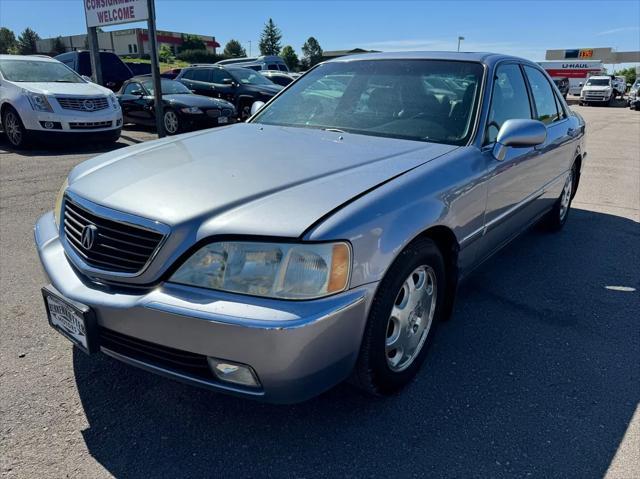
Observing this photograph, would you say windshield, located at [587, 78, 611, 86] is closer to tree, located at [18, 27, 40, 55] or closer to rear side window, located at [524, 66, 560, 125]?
rear side window, located at [524, 66, 560, 125]

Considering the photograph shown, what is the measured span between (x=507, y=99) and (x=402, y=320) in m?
1.92

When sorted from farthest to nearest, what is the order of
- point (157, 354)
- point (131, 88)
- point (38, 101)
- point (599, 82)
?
point (599, 82) < point (131, 88) < point (38, 101) < point (157, 354)

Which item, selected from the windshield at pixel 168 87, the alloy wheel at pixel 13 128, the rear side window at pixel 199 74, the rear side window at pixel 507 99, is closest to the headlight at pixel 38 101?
the alloy wheel at pixel 13 128

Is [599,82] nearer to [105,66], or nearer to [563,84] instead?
[563,84]

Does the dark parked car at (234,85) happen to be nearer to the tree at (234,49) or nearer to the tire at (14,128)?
the tire at (14,128)

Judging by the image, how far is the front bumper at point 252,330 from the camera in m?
1.77

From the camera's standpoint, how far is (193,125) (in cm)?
1069

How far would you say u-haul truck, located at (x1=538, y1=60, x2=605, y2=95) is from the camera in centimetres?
4125

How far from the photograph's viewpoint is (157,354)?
1.99 m

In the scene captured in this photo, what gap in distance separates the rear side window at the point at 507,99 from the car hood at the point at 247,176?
51 centimetres

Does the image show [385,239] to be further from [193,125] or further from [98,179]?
[193,125]

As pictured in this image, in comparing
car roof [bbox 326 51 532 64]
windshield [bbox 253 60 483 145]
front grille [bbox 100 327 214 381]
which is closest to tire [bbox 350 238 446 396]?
front grille [bbox 100 327 214 381]

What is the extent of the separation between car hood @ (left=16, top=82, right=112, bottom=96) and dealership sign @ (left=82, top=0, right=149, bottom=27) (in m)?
1.75

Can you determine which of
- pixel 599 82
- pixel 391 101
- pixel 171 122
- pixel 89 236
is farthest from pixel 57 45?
pixel 89 236
